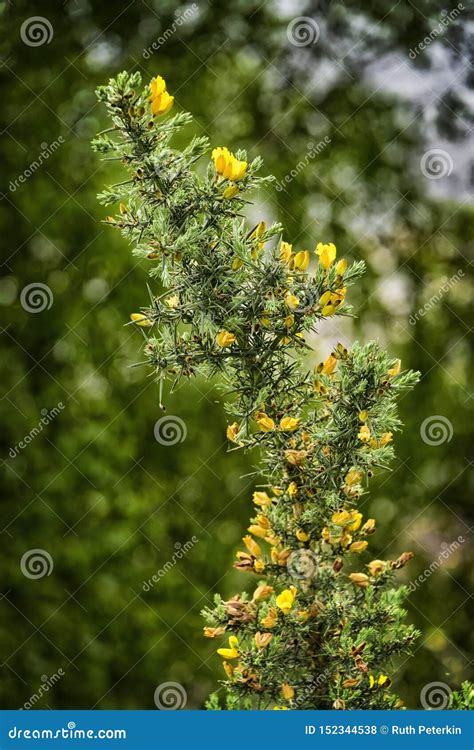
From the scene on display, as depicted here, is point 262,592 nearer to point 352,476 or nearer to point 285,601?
point 285,601

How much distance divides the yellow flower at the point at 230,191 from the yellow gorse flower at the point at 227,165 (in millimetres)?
11

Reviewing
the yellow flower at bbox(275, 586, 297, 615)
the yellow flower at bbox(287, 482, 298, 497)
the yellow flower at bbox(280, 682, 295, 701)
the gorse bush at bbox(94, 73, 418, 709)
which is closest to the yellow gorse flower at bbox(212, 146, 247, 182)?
the gorse bush at bbox(94, 73, 418, 709)

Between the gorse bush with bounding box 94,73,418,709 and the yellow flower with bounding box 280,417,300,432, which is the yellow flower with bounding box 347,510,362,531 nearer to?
the gorse bush with bounding box 94,73,418,709

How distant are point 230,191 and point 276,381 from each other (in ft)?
0.89

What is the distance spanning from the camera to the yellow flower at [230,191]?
1.00 meters

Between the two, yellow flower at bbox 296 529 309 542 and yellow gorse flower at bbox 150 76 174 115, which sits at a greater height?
yellow gorse flower at bbox 150 76 174 115

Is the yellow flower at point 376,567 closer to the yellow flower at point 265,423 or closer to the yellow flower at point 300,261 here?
the yellow flower at point 265,423

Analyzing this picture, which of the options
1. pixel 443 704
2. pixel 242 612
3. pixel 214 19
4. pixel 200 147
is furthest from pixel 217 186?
pixel 443 704

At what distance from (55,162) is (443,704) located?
193 cm

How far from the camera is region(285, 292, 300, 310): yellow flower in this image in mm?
1049

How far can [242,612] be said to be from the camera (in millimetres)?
1147

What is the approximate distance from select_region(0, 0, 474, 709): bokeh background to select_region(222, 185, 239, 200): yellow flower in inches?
52.1

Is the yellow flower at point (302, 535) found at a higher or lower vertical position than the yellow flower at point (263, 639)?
higher

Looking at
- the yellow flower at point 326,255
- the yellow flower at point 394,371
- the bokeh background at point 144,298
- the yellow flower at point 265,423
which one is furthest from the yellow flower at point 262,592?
the bokeh background at point 144,298
